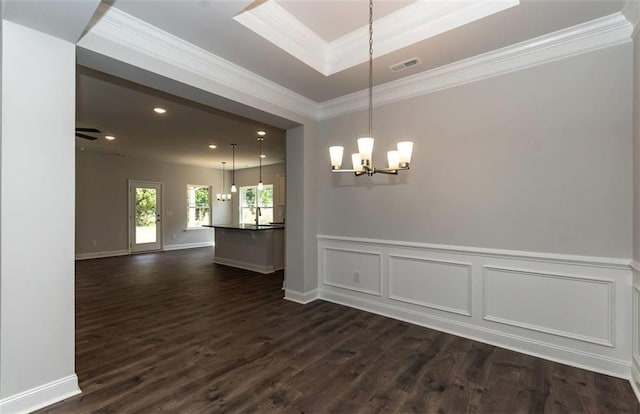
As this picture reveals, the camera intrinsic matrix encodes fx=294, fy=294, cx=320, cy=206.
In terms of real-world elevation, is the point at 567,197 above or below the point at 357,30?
below

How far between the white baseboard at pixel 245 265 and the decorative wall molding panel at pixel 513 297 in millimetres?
2696

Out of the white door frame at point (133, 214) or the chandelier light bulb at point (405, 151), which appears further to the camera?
the white door frame at point (133, 214)

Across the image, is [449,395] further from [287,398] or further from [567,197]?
[567,197]

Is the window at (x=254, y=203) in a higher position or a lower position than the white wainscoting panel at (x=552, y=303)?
higher

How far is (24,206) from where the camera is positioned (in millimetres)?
1862

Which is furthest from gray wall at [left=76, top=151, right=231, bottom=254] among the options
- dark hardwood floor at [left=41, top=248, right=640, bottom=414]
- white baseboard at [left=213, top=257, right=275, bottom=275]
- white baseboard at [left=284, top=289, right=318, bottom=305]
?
white baseboard at [left=284, top=289, right=318, bottom=305]

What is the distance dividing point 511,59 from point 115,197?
9401 mm

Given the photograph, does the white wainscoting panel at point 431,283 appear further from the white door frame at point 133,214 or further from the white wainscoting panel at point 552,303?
the white door frame at point 133,214

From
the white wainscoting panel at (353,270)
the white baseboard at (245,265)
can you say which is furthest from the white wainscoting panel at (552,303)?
the white baseboard at (245,265)

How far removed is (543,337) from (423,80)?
277 centimetres

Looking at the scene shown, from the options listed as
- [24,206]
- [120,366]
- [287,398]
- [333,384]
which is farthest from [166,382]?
[24,206]

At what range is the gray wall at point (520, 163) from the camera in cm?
237

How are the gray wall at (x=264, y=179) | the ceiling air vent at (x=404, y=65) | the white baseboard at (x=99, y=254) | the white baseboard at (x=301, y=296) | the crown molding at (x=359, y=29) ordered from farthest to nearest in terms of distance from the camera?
the gray wall at (x=264, y=179), the white baseboard at (x=99, y=254), the white baseboard at (x=301, y=296), the ceiling air vent at (x=404, y=65), the crown molding at (x=359, y=29)

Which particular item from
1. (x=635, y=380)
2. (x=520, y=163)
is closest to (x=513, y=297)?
(x=635, y=380)
